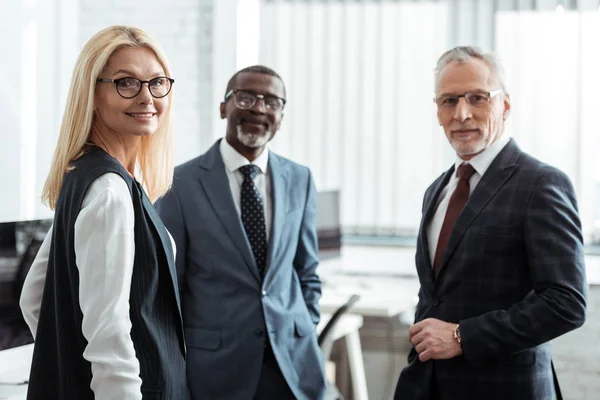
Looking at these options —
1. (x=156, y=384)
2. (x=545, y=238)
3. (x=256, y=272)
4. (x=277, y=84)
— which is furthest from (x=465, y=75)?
(x=156, y=384)

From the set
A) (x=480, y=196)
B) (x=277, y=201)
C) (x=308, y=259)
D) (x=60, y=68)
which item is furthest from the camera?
(x=60, y=68)

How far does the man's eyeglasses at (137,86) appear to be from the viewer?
136 cm

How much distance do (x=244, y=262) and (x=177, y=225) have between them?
217 mm

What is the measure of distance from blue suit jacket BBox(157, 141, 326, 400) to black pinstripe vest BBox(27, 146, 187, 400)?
2.54 ft

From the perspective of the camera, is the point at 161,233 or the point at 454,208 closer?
the point at 161,233

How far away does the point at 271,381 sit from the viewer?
2.13m

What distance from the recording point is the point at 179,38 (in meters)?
4.25

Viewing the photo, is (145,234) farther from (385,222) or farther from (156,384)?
(385,222)

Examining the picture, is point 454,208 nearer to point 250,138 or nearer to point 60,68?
point 250,138

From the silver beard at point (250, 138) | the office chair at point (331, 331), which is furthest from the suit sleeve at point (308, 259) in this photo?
the office chair at point (331, 331)

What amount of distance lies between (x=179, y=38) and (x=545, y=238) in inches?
120

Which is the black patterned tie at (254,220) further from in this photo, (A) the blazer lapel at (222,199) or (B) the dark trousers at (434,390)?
(B) the dark trousers at (434,390)

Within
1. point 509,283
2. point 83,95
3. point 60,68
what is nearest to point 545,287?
point 509,283

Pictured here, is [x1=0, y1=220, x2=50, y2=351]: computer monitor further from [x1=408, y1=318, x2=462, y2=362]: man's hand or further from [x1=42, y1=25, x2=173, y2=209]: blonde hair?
[x1=408, y1=318, x2=462, y2=362]: man's hand
